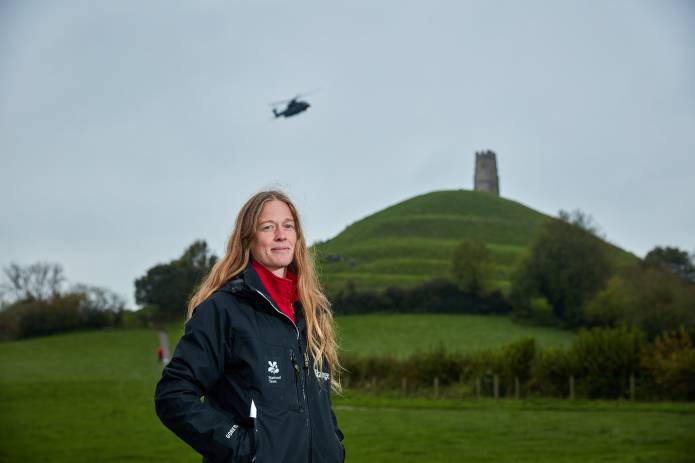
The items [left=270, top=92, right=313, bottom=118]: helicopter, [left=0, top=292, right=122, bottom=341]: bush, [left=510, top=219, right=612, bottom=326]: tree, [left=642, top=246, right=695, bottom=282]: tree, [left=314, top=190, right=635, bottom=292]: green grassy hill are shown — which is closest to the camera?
[left=270, top=92, right=313, bottom=118]: helicopter

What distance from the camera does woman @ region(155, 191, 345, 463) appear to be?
12.9 feet

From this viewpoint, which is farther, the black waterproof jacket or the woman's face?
the woman's face

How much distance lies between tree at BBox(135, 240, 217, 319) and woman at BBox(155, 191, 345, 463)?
5.95 meters

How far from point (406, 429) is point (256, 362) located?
2064 cm

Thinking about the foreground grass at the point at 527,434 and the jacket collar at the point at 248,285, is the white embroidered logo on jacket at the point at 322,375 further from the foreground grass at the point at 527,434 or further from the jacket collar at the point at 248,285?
the foreground grass at the point at 527,434

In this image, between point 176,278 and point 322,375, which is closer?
point 322,375

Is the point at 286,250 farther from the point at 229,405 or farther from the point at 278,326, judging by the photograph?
the point at 229,405

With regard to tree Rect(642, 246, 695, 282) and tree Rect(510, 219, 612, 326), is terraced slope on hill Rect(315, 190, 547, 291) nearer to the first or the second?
tree Rect(510, 219, 612, 326)

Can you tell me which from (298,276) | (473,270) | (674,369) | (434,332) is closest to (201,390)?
(298,276)

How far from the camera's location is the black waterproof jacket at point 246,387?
390cm

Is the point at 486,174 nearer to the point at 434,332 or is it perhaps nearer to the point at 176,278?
the point at 434,332

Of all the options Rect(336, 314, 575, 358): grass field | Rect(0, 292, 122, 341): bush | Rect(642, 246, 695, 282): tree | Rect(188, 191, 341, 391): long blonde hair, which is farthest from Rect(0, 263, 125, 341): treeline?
Rect(188, 191, 341, 391): long blonde hair

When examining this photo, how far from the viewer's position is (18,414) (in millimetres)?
30203

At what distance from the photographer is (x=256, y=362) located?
410 centimetres
